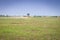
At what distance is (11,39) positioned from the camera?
5895 millimetres

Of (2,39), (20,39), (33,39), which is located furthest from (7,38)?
(33,39)

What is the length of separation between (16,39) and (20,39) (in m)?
0.22

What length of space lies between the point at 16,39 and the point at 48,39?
1750 millimetres

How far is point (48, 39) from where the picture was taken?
237 inches

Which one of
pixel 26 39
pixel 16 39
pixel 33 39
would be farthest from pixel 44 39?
pixel 16 39

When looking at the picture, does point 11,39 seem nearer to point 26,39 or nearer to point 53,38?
point 26,39

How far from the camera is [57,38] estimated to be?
620 centimetres

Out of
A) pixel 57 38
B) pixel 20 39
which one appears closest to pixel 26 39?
pixel 20 39

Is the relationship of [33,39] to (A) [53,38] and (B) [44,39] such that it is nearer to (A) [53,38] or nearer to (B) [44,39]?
(B) [44,39]

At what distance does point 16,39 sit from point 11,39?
27 centimetres

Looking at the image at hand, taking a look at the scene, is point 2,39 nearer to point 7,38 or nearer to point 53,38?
point 7,38

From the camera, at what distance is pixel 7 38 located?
19.8ft

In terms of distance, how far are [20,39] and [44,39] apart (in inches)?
51.9

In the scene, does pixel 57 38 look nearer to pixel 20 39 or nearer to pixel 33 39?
pixel 33 39
